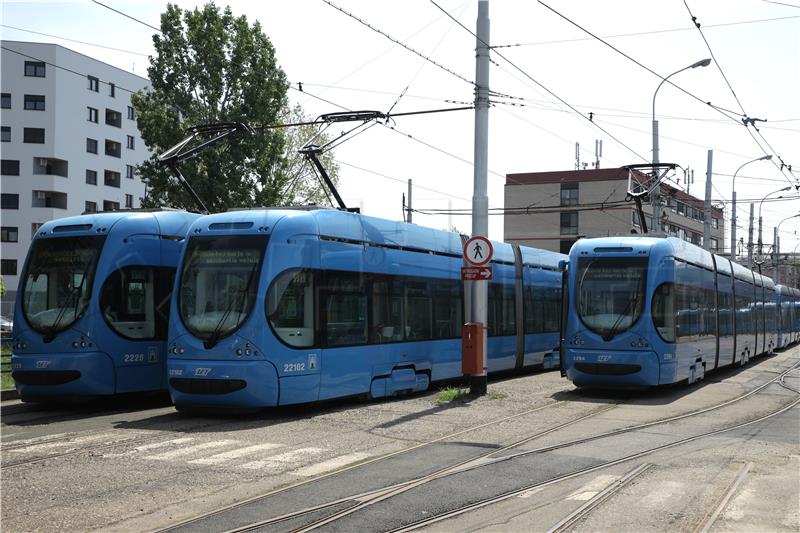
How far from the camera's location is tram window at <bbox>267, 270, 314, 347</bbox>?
1295cm

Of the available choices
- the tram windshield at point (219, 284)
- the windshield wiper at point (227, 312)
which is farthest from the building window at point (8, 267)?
the windshield wiper at point (227, 312)

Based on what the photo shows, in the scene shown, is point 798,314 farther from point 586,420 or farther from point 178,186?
point 586,420

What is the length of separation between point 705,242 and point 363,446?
26.4 metres

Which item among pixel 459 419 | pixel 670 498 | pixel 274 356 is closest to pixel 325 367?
pixel 274 356

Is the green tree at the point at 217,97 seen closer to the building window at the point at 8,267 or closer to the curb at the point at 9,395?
the curb at the point at 9,395

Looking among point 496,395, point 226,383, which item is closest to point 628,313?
point 496,395

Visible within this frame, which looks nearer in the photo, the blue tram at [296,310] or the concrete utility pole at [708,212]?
the blue tram at [296,310]

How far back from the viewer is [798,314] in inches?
1987

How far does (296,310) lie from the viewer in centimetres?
1331

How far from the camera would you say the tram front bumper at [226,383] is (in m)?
12.7

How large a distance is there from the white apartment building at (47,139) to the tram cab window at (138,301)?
44237mm

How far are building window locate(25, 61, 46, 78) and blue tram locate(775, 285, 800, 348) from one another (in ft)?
148

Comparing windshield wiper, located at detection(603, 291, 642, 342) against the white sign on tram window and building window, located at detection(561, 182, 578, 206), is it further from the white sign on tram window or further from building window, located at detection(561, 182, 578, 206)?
building window, located at detection(561, 182, 578, 206)

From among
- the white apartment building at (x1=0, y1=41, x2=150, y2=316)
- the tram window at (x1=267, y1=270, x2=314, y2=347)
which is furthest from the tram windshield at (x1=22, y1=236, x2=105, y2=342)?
the white apartment building at (x1=0, y1=41, x2=150, y2=316)
